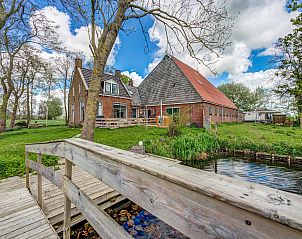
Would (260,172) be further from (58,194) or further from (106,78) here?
(106,78)

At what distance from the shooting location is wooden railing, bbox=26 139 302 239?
1.69 ft

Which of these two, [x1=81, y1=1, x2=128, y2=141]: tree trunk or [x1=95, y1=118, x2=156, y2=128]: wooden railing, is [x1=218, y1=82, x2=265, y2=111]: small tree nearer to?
[x1=95, y1=118, x2=156, y2=128]: wooden railing

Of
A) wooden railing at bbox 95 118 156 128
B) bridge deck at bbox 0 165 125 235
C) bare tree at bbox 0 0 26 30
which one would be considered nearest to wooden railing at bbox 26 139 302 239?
bridge deck at bbox 0 165 125 235

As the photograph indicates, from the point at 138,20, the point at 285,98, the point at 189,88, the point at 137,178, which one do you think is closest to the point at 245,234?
the point at 137,178

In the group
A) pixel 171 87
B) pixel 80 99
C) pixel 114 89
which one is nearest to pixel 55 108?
pixel 80 99

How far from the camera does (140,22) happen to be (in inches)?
249

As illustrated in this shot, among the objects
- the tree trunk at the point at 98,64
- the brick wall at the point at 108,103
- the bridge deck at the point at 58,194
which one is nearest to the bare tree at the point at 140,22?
the tree trunk at the point at 98,64

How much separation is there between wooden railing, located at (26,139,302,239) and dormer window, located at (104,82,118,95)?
1905cm

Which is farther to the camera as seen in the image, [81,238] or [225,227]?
[81,238]

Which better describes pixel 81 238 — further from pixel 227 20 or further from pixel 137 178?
pixel 227 20

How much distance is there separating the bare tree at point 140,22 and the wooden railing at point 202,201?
15.9 ft

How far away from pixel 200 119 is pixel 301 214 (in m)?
17.8

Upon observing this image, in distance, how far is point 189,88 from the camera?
1886 cm

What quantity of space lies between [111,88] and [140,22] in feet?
46.3
